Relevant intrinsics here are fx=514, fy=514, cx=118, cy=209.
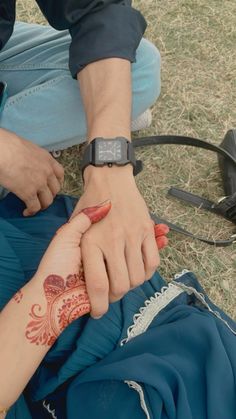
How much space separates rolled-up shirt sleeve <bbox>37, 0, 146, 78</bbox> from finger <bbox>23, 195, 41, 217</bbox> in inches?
14.2

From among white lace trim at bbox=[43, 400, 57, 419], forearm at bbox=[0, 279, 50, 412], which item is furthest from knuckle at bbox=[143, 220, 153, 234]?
white lace trim at bbox=[43, 400, 57, 419]

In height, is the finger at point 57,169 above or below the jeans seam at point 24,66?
below

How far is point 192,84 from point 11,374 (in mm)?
1564

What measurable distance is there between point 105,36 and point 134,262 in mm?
600

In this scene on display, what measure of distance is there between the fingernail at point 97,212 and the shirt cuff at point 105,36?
43 cm

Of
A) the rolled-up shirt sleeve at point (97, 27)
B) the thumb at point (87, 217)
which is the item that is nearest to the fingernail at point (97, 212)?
the thumb at point (87, 217)

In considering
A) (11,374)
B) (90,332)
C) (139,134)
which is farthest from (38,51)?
(11,374)

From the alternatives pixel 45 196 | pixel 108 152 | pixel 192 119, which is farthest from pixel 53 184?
pixel 192 119

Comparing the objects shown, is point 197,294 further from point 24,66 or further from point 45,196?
point 24,66

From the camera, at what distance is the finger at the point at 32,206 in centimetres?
135

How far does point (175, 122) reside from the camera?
2078 millimetres

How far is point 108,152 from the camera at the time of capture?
121cm

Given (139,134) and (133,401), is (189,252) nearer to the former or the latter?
(139,134)

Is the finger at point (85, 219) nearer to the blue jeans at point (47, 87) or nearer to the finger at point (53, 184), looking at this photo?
the finger at point (53, 184)
